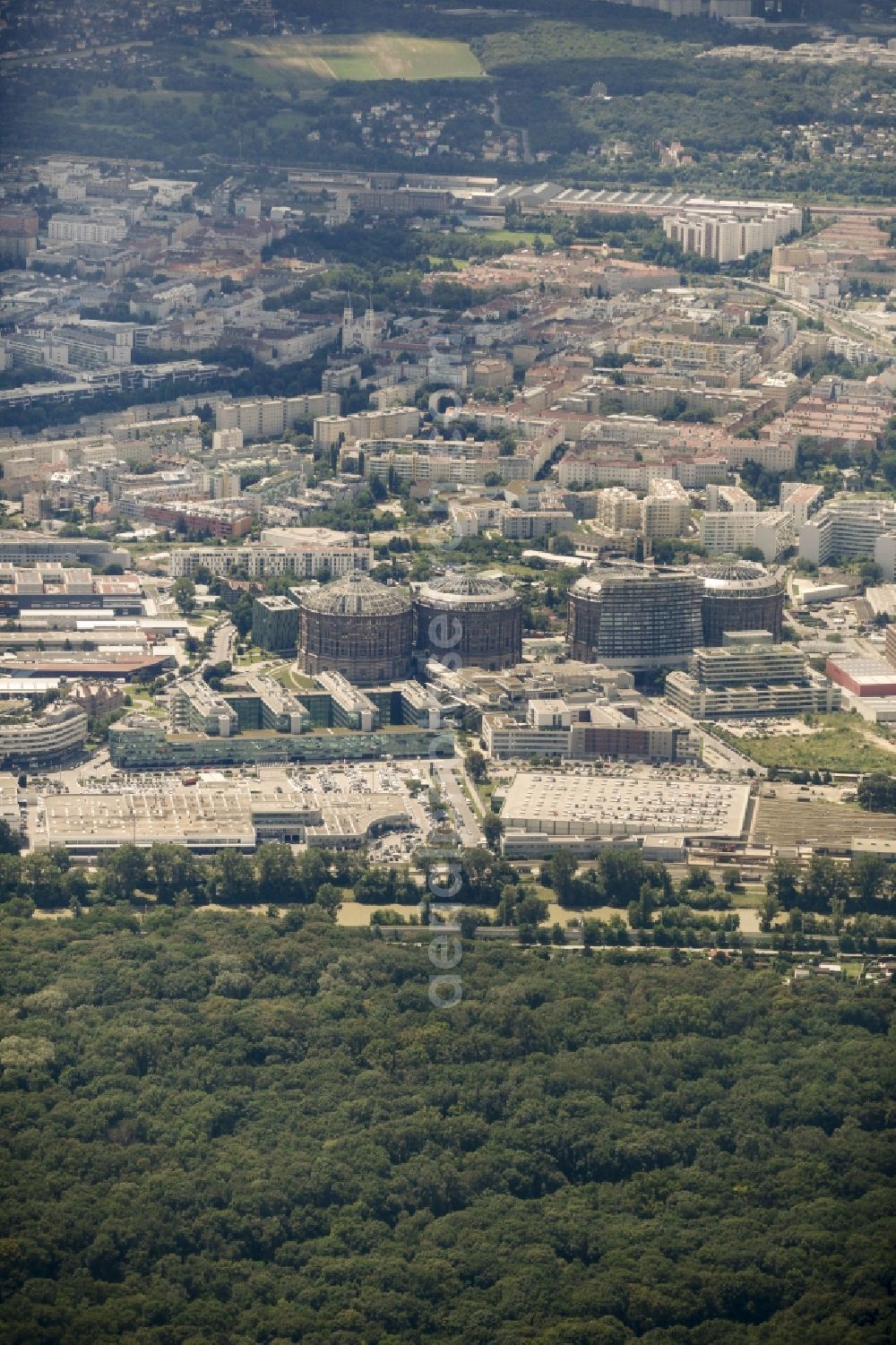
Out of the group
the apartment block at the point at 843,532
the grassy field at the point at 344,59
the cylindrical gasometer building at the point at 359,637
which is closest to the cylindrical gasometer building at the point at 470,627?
the cylindrical gasometer building at the point at 359,637

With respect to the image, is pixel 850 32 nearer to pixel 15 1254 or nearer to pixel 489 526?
pixel 489 526

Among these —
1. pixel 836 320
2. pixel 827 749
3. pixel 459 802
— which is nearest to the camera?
pixel 459 802

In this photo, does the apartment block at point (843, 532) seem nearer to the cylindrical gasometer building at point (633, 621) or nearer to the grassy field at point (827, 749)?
the cylindrical gasometer building at point (633, 621)

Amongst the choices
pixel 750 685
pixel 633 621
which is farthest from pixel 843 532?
pixel 750 685

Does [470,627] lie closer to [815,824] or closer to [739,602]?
[739,602]

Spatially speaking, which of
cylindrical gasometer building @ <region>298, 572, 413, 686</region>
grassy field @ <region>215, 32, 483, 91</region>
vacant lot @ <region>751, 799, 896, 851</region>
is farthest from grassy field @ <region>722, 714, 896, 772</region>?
grassy field @ <region>215, 32, 483, 91</region>

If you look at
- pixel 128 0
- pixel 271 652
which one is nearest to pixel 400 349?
pixel 271 652

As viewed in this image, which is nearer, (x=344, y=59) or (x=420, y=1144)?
(x=420, y=1144)
